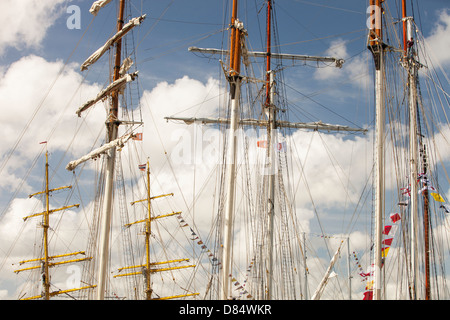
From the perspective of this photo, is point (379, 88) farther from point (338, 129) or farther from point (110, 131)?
point (338, 129)

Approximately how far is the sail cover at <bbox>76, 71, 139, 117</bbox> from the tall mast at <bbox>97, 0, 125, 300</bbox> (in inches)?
24.4

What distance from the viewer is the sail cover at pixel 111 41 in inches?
1487

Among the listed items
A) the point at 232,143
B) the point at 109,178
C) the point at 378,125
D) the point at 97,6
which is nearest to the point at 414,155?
the point at 378,125

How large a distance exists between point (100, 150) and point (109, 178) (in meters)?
2.50

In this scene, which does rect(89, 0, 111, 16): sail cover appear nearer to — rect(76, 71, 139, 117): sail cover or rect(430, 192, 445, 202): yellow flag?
rect(76, 71, 139, 117): sail cover

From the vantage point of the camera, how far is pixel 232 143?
3173 centimetres

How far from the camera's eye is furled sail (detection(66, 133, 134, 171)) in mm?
35781

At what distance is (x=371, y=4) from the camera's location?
3209 centimetres

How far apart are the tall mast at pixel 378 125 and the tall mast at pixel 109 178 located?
1653cm

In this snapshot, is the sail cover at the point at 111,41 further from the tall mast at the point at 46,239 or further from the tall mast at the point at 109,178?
the tall mast at the point at 46,239

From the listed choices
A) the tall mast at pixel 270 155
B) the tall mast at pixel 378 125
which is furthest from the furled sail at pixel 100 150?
the tall mast at pixel 378 125

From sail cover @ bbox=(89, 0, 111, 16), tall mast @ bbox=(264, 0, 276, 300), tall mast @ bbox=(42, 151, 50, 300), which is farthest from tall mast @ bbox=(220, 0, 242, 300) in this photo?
tall mast @ bbox=(42, 151, 50, 300)

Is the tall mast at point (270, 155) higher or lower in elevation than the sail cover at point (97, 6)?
lower
